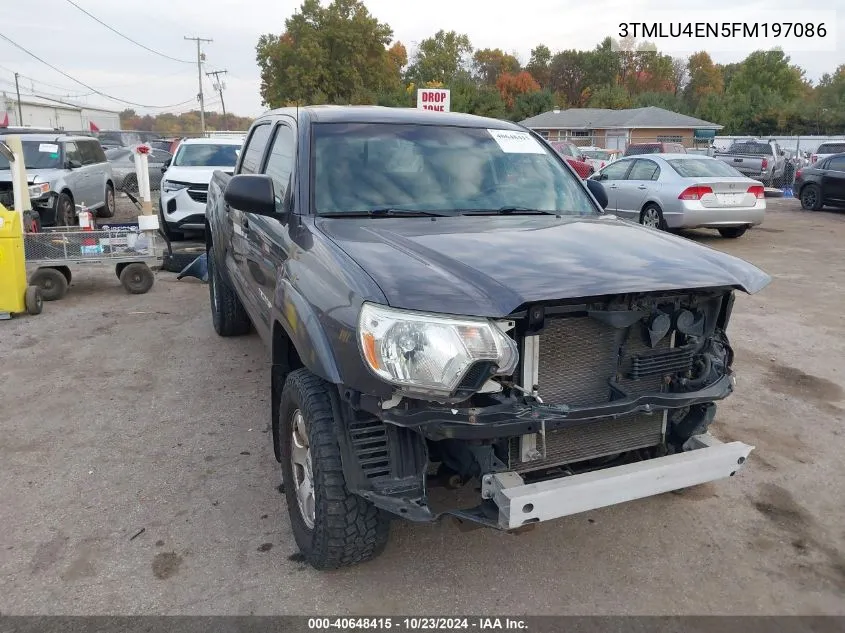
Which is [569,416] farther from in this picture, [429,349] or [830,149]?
[830,149]

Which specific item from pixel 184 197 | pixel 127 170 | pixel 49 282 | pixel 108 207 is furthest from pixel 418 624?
pixel 127 170

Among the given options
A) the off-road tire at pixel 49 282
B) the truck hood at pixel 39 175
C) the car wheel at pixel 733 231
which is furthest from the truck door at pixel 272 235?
the car wheel at pixel 733 231

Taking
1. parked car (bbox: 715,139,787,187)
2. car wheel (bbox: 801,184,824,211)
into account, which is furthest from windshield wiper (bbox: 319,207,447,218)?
parked car (bbox: 715,139,787,187)

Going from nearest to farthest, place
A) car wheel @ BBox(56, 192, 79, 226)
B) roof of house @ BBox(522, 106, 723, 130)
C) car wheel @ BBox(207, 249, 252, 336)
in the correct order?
car wheel @ BBox(207, 249, 252, 336), car wheel @ BBox(56, 192, 79, 226), roof of house @ BBox(522, 106, 723, 130)

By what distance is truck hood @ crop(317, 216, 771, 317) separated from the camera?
2.45 metres

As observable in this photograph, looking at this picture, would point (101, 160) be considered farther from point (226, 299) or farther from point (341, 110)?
point (341, 110)

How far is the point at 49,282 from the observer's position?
804cm

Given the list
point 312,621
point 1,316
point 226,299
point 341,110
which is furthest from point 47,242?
point 312,621

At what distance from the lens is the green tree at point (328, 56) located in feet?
170

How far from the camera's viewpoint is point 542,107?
6969 cm

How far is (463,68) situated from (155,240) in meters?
81.5

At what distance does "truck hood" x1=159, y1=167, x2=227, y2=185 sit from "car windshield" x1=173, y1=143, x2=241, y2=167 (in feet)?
1.48

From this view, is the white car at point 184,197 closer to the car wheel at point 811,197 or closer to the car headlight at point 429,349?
the car headlight at point 429,349

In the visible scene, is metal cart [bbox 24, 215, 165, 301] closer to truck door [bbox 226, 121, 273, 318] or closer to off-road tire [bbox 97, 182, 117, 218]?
truck door [bbox 226, 121, 273, 318]
